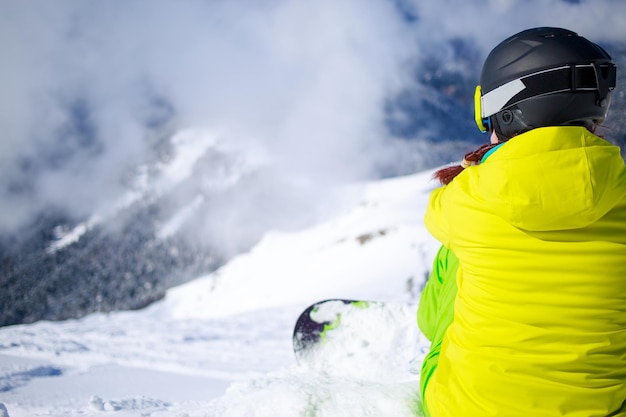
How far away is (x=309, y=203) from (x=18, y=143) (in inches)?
7947

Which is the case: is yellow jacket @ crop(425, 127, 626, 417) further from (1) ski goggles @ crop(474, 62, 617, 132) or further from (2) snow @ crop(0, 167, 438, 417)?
(2) snow @ crop(0, 167, 438, 417)

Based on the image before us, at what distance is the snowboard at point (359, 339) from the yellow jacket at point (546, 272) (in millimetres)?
1659

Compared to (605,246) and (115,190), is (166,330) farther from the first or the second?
(115,190)

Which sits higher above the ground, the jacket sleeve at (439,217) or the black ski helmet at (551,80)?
the black ski helmet at (551,80)

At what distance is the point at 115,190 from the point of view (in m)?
157

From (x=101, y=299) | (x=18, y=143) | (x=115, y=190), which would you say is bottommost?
(x=101, y=299)

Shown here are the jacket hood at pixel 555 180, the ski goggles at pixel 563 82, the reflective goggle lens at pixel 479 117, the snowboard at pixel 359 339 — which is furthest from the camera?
the snowboard at pixel 359 339

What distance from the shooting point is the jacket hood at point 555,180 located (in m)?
1.28

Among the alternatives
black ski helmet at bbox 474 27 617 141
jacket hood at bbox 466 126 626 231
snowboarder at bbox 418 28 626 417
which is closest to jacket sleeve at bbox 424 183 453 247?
snowboarder at bbox 418 28 626 417

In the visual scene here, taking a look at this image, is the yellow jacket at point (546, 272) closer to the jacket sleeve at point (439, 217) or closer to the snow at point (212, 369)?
the jacket sleeve at point (439, 217)

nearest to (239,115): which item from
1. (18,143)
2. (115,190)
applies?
(115,190)

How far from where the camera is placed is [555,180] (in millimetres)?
1278

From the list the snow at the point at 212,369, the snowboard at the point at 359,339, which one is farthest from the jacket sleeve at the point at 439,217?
the snowboard at the point at 359,339

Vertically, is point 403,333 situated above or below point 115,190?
below
